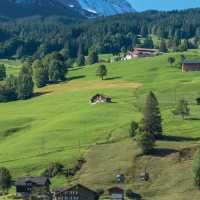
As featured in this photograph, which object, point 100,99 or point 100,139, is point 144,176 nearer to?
point 100,139

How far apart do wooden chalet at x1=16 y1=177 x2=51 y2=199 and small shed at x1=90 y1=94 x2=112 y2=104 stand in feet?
201

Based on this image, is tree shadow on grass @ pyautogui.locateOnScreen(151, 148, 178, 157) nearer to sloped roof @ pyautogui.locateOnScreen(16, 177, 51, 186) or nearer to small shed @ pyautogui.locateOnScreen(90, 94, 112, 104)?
sloped roof @ pyautogui.locateOnScreen(16, 177, 51, 186)

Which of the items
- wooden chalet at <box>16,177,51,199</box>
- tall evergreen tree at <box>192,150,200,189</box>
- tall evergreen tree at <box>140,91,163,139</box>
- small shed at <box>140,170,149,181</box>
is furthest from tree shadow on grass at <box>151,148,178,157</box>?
wooden chalet at <box>16,177,51,199</box>

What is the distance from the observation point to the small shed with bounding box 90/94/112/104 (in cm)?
18138

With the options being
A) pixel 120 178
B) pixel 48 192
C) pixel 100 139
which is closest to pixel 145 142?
pixel 120 178

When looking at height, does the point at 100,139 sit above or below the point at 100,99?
below

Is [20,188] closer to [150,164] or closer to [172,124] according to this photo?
[150,164]

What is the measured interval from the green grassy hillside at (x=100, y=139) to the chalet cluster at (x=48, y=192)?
4256 millimetres

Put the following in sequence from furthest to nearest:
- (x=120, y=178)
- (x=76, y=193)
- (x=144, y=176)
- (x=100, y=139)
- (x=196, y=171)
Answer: (x=100, y=139) → (x=120, y=178) → (x=144, y=176) → (x=196, y=171) → (x=76, y=193)

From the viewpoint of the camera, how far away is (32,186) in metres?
120

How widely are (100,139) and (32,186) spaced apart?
25751 mm

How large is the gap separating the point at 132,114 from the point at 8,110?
42108mm

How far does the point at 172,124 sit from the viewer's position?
148875 mm

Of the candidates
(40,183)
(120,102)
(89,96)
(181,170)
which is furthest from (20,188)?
(89,96)
